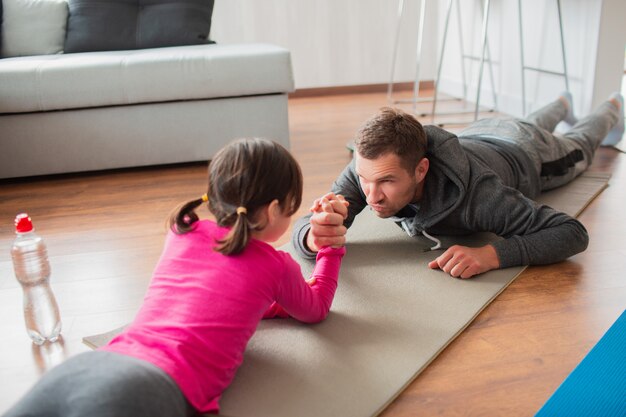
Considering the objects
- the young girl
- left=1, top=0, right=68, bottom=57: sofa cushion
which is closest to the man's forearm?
the young girl

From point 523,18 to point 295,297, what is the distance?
2984mm

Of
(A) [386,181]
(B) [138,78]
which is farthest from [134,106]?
(A) [386,181]

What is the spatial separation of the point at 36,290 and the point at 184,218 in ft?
1.65

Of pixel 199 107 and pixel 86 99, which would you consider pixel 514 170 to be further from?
pixel 86 99

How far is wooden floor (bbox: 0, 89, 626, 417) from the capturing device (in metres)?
1.16

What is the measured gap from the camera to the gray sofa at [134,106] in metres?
2.57

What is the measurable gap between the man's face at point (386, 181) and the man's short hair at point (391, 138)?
16mm

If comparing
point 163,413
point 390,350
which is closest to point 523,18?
point 390,350

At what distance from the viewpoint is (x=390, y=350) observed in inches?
49.6

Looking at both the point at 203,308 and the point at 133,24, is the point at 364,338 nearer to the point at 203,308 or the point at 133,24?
the point at 203,308

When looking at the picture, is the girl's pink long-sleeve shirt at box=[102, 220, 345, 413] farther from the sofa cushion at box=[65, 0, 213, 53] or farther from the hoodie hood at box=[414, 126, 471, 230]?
the sofa cushion at box=[65, 0, 213, 53]

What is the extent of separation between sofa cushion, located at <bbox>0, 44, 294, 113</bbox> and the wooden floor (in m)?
0.36

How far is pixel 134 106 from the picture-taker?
269cm

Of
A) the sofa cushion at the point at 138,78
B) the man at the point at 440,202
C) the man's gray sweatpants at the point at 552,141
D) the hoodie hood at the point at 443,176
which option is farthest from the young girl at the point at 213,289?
the sofa cushion at the point at 138,78
